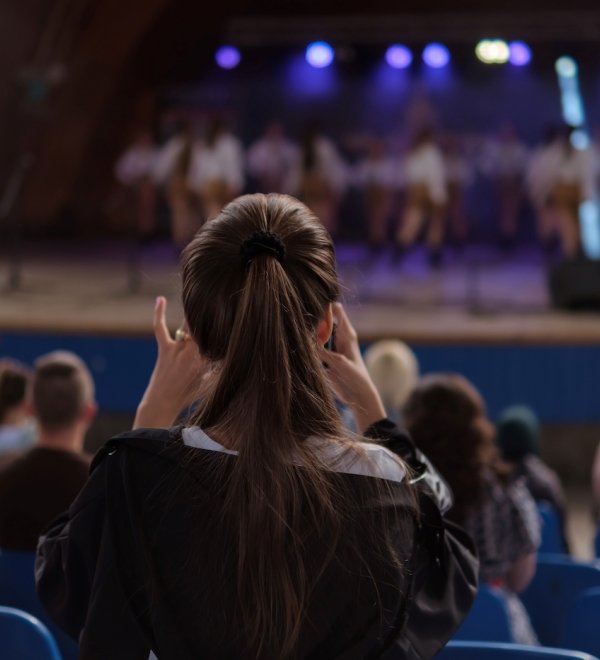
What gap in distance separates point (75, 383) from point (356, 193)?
34.3ft

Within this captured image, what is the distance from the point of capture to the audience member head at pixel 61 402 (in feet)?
8.77

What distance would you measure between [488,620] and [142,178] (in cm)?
896

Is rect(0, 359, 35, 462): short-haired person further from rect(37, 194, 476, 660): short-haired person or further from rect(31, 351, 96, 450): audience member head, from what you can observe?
rect(37, 194, 476, 660): short-haired person

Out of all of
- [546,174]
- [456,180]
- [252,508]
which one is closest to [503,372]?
[546,174]

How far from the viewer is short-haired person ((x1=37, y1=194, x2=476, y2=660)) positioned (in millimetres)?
1205

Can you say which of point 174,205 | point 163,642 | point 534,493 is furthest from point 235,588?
point 174,205

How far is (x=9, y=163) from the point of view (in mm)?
11406

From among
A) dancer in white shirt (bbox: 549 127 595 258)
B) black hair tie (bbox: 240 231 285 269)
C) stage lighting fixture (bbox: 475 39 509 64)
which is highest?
stage lighting fixture (bbox: 475 39 509 64)

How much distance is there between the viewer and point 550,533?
3.17 m

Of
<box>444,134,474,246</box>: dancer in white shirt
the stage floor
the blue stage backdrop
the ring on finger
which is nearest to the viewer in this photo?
the ring on finger

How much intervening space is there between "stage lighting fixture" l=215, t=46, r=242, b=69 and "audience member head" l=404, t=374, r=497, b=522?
10.4 metres

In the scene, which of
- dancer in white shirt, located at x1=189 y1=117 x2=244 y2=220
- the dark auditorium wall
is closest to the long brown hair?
dancer in white shirt, located at x1=189 y1=117 x2=244 y2=220

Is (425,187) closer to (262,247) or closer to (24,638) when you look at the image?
(24,638)

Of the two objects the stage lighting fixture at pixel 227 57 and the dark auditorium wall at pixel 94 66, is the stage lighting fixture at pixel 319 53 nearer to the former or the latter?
the dark auditorium wall at pixel 94 66
